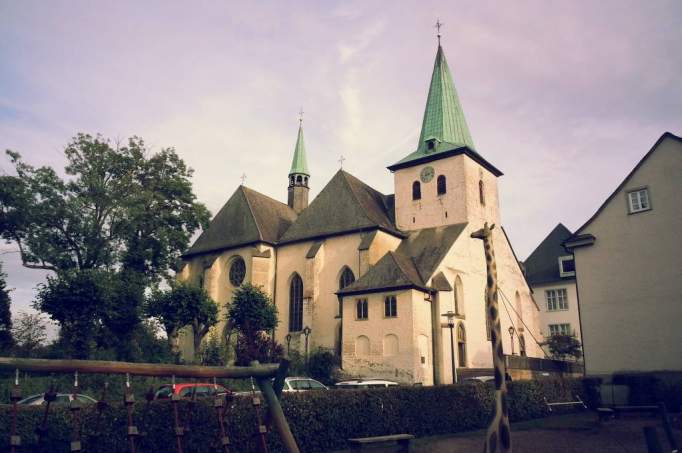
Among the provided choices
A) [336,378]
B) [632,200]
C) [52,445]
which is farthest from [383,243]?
[52,445]

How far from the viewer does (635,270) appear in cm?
2327

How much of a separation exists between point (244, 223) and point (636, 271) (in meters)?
25.9

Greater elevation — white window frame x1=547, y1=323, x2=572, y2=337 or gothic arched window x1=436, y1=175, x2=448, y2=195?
gothic arched window x1=436, y1=175, x2=448, y2=195

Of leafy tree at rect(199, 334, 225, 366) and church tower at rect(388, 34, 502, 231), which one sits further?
church tower at rect(388, 34, 502, 231)

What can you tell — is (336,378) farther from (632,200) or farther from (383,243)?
(632,200)

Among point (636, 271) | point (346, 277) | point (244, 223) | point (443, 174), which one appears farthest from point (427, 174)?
point (636, 271)

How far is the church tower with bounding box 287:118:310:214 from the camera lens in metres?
48.4

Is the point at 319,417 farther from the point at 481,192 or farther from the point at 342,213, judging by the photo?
the point at 481,192

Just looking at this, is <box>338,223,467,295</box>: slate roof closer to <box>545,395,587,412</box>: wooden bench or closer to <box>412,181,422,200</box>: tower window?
<box>412,181,422,200</box>: tower window

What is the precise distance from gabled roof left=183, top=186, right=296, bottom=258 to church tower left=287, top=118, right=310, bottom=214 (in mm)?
3585

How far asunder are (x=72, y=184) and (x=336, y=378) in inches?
786

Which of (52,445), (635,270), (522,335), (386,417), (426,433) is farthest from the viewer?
(522,335)

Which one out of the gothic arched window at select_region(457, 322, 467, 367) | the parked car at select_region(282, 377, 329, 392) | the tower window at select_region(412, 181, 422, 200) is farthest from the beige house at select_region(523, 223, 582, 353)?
the parked car at select_region(282, 377, 329, 392)

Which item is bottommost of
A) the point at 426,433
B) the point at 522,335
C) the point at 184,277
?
the point at 426,433
